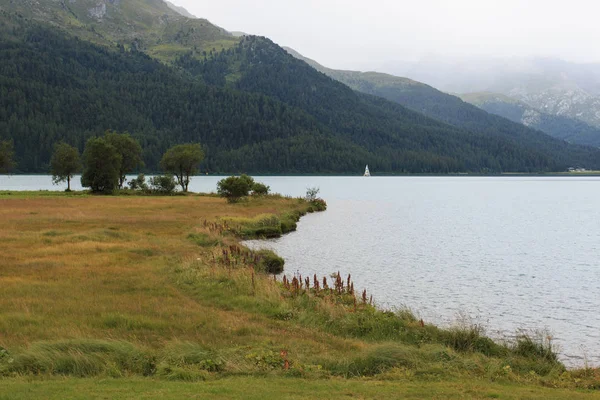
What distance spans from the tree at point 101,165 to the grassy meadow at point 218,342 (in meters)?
76.9

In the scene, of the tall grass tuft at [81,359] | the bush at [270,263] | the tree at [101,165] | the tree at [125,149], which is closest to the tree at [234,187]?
the tree at [101,165]

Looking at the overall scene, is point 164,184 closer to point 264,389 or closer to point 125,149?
point 125,149

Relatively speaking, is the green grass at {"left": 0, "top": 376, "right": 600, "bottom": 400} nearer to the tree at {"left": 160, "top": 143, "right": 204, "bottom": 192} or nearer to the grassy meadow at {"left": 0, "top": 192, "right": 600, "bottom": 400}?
the grassy meadow at {"left": 0, "top": 192, "right": 600, "bottom": 400}

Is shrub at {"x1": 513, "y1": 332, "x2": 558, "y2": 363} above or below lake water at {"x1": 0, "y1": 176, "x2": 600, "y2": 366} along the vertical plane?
above

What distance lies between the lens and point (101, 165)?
114 metres

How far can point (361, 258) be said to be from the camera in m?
53.5

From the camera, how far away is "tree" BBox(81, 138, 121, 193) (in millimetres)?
111812

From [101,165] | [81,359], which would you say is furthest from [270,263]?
[101,165]

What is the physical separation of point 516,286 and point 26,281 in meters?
34.7

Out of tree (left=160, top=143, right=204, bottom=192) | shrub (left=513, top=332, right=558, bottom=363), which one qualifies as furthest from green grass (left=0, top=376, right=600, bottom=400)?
tree (left=160, top=143, right=204, bottom=192)

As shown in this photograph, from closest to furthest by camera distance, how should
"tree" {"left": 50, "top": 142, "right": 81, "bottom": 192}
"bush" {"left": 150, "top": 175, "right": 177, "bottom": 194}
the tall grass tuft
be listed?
the tall grass tuft, "bush" {"left": 150, "top": 175, "right": 177, "bottom": 194}, "tree" {"left": 50, "top": 142, "right": 81, "bottom": 192}

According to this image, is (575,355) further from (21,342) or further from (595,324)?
(21,342)

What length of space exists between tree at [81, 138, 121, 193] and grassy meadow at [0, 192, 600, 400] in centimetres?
7694

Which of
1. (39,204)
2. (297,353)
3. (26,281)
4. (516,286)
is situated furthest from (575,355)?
(39,204)
